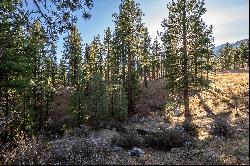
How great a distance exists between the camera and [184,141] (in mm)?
14031

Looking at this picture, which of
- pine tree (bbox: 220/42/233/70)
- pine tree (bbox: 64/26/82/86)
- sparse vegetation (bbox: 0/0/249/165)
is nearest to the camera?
sparse vegetation (bbox: 0/0/249/165)

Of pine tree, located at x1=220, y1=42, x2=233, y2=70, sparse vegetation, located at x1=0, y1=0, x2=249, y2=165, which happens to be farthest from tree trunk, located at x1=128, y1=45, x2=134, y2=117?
pine tree, located at x1=220, y1=42, x2=233, y2=70

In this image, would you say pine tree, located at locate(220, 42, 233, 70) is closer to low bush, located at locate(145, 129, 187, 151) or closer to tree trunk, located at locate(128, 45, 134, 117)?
tree trunk, located at locate(128, 45, 134, 117)

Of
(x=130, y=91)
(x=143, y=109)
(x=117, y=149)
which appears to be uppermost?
(x=117, y=149)

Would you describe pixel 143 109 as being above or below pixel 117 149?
below

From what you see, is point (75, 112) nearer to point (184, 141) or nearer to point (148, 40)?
point (184, 141)

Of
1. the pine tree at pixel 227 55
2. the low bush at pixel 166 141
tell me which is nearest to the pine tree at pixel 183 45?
the low bush at pixel 166 141

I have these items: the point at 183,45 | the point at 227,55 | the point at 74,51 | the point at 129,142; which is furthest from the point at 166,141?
the point at 227,55

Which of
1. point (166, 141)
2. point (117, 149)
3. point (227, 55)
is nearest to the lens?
point (117, 149)

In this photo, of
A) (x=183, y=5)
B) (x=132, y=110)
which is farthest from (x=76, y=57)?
(x=183, y=5)

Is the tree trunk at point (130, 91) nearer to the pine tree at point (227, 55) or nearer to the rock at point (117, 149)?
the rock at point (117, 149)

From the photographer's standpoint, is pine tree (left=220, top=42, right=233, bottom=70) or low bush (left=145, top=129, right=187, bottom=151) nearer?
low bush (left=145, top=129, right=187, bottom=151)

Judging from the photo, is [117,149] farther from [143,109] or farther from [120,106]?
[143,109]

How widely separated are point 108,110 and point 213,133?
75.8 feet
